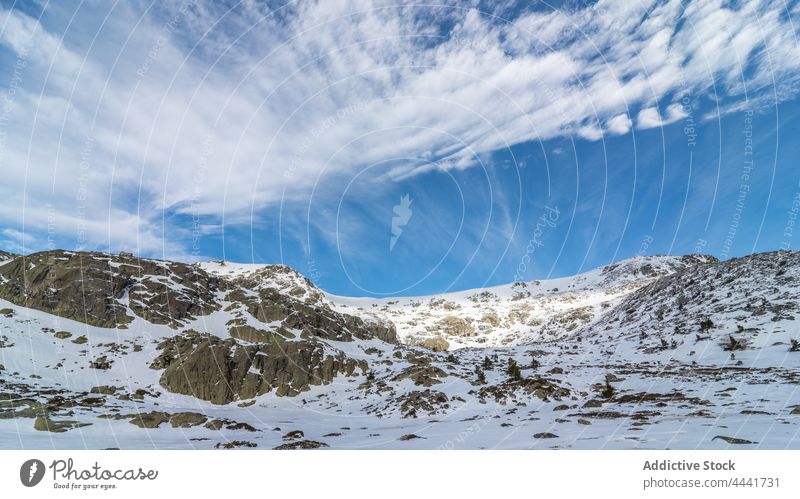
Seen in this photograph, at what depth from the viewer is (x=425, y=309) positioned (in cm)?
18250

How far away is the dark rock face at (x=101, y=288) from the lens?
64250 millimetres

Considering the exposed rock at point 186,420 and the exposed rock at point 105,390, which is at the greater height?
the exposed rock at point 105,390

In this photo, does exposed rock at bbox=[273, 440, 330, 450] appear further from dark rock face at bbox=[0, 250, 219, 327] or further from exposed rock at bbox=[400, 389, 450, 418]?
dark rock face at bbox=[0, 250, 219, 327]

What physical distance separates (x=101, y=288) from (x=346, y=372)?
4973 cm

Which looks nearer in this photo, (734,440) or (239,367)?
(734,440)

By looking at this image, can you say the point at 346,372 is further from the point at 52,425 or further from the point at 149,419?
the point at 52,425

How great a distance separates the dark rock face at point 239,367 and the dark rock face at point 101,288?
13.4m

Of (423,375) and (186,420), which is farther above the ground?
(186,420)

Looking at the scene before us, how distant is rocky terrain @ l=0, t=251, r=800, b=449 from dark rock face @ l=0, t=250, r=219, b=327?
0.32m

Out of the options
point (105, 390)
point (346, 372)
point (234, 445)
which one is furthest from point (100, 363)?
point (234, 445)

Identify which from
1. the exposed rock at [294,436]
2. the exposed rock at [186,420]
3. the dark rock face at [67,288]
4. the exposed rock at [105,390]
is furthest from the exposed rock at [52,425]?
the dark rock face at [67,288]

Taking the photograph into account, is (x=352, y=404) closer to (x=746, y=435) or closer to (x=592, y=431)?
(x=592, y=431)

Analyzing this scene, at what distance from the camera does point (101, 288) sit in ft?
224

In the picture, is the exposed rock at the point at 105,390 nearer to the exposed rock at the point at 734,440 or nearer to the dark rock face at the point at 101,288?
the dark rock face at the point at 101,288
